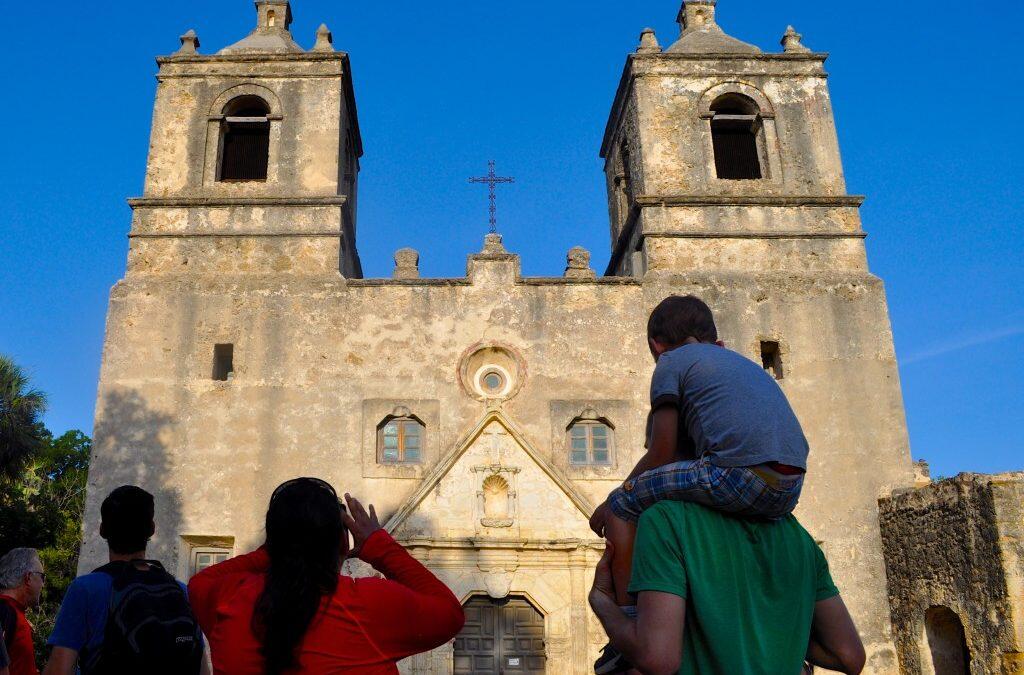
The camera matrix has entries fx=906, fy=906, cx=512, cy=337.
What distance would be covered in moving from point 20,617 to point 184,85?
575 inches

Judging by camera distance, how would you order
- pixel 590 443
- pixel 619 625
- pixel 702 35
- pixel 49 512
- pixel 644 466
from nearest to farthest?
1. pixel 619 625
2. pixel 644 466
3. pixel 590 443
4. pixel 702 35
5. pixel 49 512

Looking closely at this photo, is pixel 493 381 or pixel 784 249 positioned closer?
pixel 493 381

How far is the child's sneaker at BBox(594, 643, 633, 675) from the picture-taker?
3586 millimetres

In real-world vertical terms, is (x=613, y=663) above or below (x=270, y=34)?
below

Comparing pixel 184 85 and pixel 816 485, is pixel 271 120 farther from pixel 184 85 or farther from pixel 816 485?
pixel 816 485

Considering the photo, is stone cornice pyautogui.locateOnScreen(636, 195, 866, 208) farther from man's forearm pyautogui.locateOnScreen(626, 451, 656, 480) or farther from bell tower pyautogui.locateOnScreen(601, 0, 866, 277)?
man's forearm pyautogui.locateOnScreen(626, 451, 656, 480)

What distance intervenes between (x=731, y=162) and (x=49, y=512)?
19.2 meters

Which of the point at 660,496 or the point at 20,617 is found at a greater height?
the point at 660,496

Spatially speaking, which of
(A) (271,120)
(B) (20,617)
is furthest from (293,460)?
(B) (20,617)

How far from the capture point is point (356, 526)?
335 centimetres

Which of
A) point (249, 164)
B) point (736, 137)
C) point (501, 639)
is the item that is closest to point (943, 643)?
point (501, 639)

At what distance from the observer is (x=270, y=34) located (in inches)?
747

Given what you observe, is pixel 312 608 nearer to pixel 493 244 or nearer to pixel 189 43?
pixel 493 244

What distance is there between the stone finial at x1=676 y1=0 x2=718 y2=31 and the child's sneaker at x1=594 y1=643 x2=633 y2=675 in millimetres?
18131
